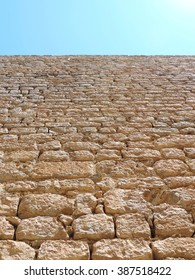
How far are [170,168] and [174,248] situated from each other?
2.73 ft

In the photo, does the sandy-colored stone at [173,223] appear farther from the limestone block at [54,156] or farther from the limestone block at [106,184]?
the limestone block at [54,156]

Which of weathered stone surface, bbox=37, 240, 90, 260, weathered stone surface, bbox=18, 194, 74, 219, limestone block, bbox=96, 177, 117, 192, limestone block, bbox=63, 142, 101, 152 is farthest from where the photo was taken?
limestone block, bbox=63, 142, 101, 152

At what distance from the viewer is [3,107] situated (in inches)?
162

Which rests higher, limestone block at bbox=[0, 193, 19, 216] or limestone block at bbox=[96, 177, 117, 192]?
limestone block at bbox=[96, 177, 117, 192]

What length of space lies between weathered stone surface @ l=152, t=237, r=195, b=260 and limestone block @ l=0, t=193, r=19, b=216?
96cm

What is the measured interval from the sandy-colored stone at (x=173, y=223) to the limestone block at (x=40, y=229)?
594mm

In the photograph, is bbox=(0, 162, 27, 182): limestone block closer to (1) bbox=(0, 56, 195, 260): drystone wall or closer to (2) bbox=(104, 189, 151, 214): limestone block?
(1) bbox=(0, 56, 195, 260): drystone wall

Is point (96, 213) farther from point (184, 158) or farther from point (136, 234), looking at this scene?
point (184, 158)

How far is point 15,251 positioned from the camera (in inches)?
76.9

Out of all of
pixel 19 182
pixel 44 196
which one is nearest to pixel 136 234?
pixel 44 196

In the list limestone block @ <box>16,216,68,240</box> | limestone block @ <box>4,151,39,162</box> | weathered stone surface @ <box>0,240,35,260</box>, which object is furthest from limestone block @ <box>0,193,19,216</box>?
limestone block @ <box>4,151,39,162</box>

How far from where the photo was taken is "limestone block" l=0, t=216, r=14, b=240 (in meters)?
2.06

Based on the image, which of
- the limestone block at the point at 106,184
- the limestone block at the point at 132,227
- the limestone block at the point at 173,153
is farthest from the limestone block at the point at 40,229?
the limestone block at the point at 173,153

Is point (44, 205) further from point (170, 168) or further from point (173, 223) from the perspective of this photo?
point (170, 168)
